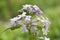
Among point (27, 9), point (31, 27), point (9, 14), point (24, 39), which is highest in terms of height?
point (9, 14)

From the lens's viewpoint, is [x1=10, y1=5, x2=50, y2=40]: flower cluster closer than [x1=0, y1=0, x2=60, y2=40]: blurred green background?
Yes

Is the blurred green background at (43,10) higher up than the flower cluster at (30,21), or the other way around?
the blurred green background at (43,10)

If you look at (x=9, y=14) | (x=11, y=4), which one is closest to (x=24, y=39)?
(x=9, y=14)

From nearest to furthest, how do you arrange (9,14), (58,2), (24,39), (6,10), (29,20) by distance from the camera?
(29,20) < (24,39) < (9,14) < (6,10) < (58,2)

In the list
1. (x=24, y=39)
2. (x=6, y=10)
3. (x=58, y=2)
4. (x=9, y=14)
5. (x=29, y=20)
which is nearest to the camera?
(x=29, y=20)

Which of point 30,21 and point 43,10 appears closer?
point 30,21

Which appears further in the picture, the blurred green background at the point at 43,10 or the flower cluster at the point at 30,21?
the blurred green background at the point at 43,10

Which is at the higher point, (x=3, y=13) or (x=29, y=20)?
(x=3, y=13)

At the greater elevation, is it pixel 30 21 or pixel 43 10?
pixel 43 10

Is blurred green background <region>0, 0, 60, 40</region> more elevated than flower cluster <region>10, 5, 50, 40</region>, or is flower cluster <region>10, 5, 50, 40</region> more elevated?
blurred green background <region>0, 0, 60, 40</region>

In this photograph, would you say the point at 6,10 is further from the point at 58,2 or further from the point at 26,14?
the point at 26,14

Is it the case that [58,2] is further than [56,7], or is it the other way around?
[58,2]
